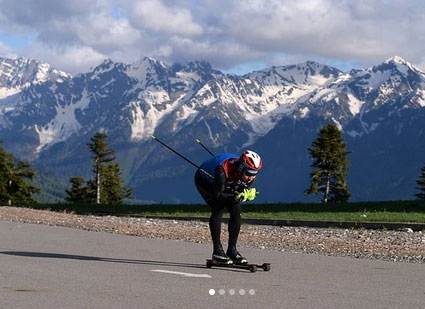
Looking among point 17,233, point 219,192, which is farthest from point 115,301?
point 17,233

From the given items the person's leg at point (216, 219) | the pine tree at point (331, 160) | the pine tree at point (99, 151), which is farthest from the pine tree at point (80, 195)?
the person's leg at point (216, 219)

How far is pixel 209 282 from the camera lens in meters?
11.6

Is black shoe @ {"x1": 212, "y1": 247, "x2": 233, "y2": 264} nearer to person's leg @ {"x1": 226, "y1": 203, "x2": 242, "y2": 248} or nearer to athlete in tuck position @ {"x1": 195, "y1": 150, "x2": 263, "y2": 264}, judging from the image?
athlete in tuck position @ {"x1": 195, "y1": 150, "x2": 263, "y2": 264}

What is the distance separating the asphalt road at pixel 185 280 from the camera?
32.0ft

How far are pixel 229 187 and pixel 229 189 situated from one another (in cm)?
4

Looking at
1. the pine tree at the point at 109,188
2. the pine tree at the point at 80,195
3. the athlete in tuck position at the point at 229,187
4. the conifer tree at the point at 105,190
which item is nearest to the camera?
the athlete in tuck position at the point at 229,187

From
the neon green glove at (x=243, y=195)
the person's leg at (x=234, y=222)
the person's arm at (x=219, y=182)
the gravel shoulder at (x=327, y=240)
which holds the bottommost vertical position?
the gravel shoulder at (x=327, y=240)

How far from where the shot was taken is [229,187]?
13656mm

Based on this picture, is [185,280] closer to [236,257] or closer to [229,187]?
[236,257]

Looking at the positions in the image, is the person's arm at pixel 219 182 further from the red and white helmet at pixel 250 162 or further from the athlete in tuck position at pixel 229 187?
Answer: the red and white helmet at pixel 250 162

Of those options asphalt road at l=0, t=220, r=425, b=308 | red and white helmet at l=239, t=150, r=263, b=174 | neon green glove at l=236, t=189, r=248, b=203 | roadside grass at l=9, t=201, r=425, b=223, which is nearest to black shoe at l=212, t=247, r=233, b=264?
asphalt road at l=0, t=220, r=425, b=308

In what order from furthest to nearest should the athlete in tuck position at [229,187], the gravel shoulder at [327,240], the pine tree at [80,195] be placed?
the pine tree at [80,195]
the gravel shoulder at [327,240]
the athlete in tuck position at [229,187]

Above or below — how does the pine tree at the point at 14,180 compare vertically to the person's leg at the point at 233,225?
above

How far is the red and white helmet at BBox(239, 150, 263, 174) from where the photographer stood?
43.5 ft
